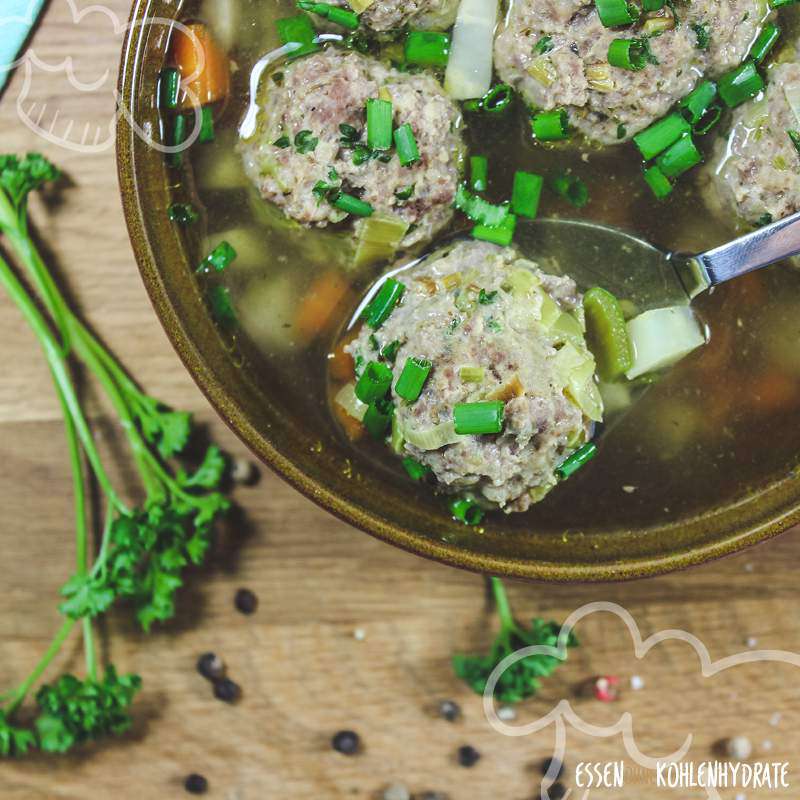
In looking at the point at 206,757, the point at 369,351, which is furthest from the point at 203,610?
the point at 369,351

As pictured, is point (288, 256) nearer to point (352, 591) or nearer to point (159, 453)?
point (159, 453)

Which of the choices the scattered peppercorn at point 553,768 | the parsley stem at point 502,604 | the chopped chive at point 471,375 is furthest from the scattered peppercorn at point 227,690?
the chopped chive at point 471,375

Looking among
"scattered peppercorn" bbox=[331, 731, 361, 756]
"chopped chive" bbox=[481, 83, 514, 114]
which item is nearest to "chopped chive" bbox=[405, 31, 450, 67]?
"chopped chive" bbox=[481, 83, 514, 114]

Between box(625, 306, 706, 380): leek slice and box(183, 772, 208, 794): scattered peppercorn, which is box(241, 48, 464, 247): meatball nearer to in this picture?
box(625, 306, 706, 380): leek slice

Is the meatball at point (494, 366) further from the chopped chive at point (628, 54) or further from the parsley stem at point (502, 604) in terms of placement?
the parsley stem at point (502, 604)

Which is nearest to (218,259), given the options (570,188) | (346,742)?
(570,188)
